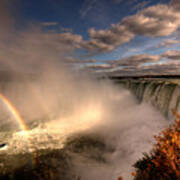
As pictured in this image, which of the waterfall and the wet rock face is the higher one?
the waterfall

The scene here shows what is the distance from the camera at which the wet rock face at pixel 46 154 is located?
6805mm

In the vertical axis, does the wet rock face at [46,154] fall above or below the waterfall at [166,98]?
below

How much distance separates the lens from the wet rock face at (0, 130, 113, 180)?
268 inches

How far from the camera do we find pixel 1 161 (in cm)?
766

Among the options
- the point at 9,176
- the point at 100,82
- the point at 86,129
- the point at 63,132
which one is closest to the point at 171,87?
the point at 86,129

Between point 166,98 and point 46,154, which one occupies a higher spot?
point 166,98

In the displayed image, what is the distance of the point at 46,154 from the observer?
27.7 ft

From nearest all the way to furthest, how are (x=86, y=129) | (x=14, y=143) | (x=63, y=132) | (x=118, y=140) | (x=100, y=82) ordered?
(x=14, y=143)
(x=118, y=140)
(x=63, y=132)
(x=86, y=129)
(x=100, y=82)

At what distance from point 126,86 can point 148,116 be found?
16052 millimetres

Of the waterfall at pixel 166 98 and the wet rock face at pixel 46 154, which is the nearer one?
the wet rock face at pixel 46 154

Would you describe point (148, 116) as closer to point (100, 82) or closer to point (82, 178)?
point (82, 178)

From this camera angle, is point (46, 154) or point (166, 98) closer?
point (46, 154)

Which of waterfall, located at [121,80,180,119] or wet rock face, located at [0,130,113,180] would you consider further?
waterfall, located at [121,80,180,119]

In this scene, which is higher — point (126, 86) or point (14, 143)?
point (126, 86)
